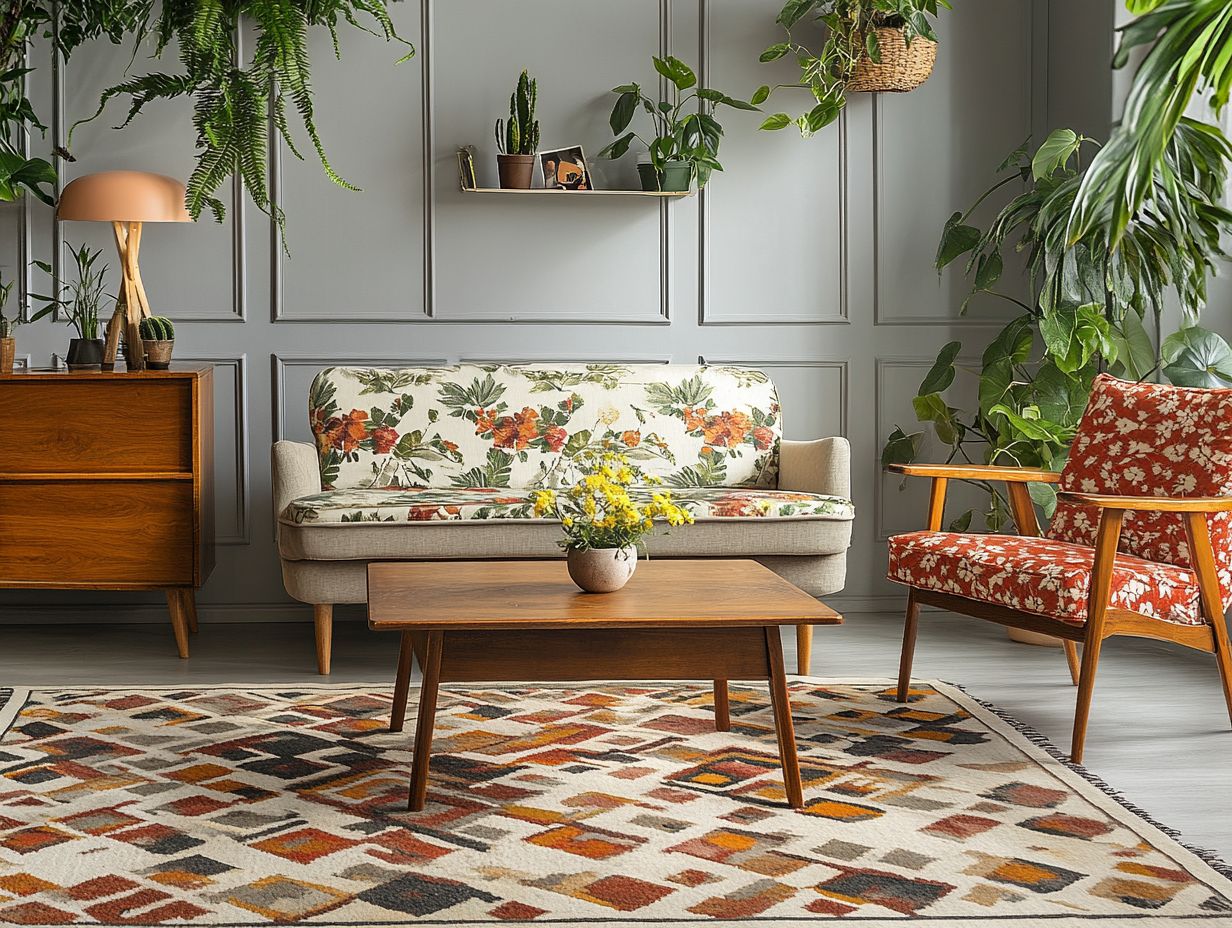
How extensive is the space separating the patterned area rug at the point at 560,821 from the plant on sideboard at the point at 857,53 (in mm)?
2074

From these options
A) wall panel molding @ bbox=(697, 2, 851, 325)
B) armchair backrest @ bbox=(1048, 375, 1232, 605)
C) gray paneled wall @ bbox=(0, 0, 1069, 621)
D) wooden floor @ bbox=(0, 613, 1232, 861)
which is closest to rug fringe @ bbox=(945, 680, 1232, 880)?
wooden floor @ bbox=(0, 613, 1232, 861)

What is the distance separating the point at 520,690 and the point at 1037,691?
134 centimetres

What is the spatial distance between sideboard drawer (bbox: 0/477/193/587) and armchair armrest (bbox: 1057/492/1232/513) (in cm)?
243

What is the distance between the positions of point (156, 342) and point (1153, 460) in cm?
275

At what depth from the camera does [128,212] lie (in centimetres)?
382

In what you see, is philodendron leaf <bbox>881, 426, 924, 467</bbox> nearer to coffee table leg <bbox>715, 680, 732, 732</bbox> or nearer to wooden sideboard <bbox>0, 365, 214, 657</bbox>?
coffee table leg <bbox>715, 680, 732, 732</bbox>

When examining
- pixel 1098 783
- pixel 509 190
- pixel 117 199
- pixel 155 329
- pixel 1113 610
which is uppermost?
pixel 509 190

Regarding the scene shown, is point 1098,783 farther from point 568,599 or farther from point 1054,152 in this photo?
point 1054,152

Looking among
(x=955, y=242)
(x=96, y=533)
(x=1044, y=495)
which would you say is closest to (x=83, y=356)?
(x=96, y=533)

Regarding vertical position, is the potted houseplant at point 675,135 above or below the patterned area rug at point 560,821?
above

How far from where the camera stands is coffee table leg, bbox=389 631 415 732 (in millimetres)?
2705

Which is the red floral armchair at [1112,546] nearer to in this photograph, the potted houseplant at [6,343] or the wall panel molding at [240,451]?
the wall panel molding at [240,451]

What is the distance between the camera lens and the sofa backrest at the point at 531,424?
4.09 metres

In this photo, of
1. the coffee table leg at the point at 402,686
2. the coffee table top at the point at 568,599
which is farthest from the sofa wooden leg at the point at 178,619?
the coffee table top at the point at 568,599
